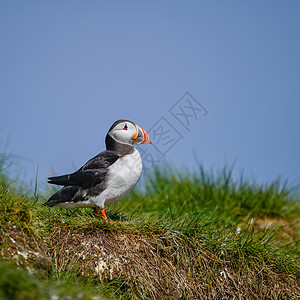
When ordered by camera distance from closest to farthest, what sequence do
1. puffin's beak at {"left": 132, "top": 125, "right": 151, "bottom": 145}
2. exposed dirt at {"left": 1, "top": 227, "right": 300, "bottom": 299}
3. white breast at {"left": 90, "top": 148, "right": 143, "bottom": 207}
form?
exposed dirt at {"left": 1, "top": 227, "right": 300, "bottom": 299} < white breast at {"left": 90, "top": 148, "right": 143, "bottom": 207} < puffin's beak at {"left": 132, "top": 125, "right": 151, "bottom": 145}

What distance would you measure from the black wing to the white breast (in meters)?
0.09

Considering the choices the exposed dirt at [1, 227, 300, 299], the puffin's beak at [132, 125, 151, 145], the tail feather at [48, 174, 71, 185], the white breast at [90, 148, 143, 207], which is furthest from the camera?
the puffin's beak at [132, 125, 151, 145]

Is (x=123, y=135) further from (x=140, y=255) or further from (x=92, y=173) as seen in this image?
(x=140, y=255)

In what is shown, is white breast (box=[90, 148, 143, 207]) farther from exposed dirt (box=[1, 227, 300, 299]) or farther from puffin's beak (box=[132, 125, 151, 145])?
exposed dirt (box=[1, 227, 300, 299])

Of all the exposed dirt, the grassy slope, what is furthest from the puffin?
the exposed dirt

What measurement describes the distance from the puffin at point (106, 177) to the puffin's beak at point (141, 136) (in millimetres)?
33

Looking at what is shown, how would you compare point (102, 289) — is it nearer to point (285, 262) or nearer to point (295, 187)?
point (285, 262)

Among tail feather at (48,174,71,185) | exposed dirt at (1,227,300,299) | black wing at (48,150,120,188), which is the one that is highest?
black wing at (48,150,120,188)

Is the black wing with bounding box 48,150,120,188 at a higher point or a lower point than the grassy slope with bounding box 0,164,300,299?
higher

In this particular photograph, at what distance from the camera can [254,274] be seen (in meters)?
5.02

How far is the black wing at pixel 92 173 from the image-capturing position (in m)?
4.75

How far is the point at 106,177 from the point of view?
15.5 ft

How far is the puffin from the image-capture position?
15.5 ft

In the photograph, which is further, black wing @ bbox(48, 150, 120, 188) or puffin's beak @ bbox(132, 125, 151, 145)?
puffin's beak @ bbox(132, 125, 151, 145)
